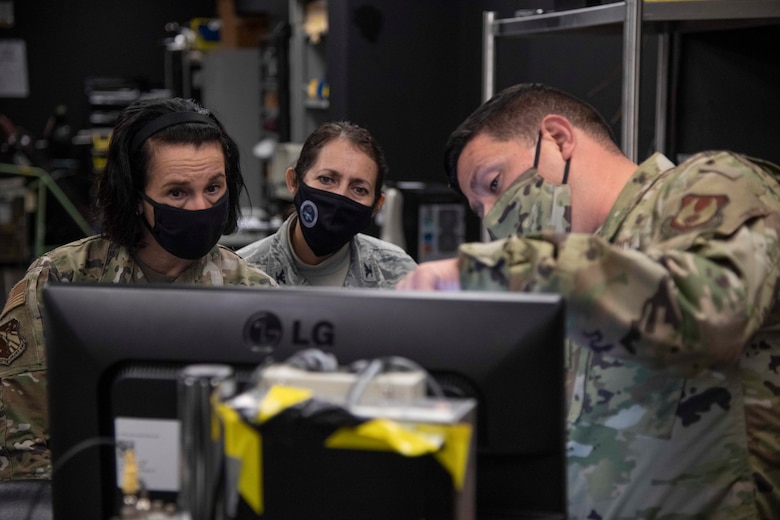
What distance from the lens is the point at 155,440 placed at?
1.02 meters

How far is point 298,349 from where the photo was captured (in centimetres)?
100

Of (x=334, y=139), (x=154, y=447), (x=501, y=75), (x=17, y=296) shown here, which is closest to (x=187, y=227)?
(x=17, y=296)

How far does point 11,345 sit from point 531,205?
1024mm

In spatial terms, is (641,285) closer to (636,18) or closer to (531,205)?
(531,205)

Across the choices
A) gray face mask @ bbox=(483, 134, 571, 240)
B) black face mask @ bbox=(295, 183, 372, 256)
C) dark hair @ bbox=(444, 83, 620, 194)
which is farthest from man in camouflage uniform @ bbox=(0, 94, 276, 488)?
gray face mask @ bbox=(483, 134, 571, 240)

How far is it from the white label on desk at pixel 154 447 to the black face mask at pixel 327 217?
1.38m

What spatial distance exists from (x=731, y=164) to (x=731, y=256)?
201 mm

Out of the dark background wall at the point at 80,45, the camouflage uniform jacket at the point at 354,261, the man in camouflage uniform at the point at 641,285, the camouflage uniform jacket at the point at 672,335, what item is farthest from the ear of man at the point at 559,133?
the dark background wall at the point at 80,45

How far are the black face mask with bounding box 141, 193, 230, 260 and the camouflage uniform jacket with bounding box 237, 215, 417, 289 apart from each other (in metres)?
0.52

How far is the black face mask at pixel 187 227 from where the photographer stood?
1874mm

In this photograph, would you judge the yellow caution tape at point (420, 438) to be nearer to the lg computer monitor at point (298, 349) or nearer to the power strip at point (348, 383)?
the power strip at point (348, 383)

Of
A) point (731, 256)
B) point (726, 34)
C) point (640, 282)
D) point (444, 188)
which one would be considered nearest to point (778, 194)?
point (731, 256)

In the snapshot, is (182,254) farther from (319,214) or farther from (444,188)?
(444,188)

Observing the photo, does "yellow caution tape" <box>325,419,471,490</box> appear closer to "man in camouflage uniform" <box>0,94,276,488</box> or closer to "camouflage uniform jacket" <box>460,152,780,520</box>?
"camouflage uniform jacket" <box>460,152,780,520</box>
